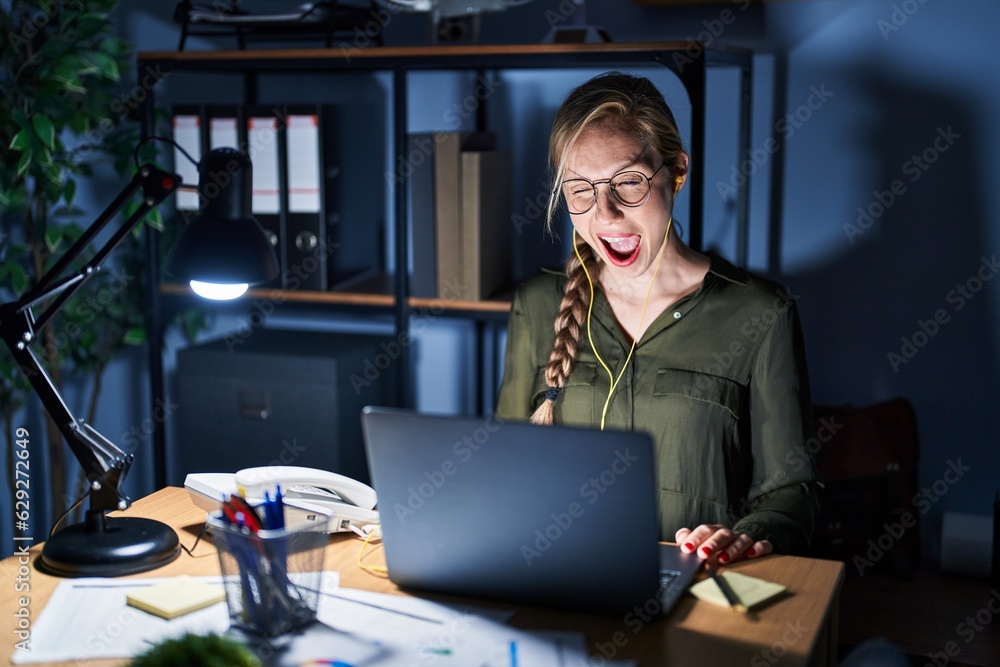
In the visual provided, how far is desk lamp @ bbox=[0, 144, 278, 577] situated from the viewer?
1.24 meters

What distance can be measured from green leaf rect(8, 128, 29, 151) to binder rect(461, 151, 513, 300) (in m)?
0.90

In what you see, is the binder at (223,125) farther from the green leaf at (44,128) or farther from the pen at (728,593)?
the pen at (728,593)

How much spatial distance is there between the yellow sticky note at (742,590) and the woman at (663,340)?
0.30 metres

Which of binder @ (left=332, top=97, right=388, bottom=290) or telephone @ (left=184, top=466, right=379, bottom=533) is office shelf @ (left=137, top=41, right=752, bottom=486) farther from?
telephone @ (left=184, top=466, right=379, bottom=533)

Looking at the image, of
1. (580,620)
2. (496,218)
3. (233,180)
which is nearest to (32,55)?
(496,218)

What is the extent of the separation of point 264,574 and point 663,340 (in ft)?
2.65

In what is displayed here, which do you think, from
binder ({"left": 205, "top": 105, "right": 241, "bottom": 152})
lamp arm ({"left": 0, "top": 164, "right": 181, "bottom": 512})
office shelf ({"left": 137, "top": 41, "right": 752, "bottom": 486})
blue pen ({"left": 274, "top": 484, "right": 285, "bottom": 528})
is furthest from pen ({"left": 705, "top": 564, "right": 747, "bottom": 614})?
binder ({"left": 205, "top": 105, "right": 241, "bottom": 152})

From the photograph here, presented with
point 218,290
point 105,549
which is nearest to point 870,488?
point 218,290

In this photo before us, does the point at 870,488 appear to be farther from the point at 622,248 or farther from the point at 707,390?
the point at 622,248

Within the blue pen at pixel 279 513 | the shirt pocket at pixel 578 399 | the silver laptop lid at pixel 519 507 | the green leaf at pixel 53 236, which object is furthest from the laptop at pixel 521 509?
the green leaf at pixel 53 236

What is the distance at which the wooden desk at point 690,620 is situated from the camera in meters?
1.03

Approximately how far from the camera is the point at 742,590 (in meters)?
1.17

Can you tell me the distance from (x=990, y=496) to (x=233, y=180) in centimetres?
172

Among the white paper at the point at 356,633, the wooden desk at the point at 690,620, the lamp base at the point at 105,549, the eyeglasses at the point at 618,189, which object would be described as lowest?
the wooden desk at the point at 690,620
